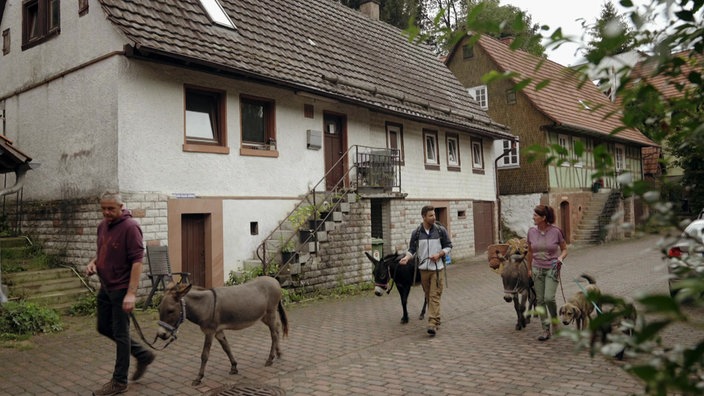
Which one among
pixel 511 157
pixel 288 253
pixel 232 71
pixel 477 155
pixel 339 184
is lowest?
pixel 288 253

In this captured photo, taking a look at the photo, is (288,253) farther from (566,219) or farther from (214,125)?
(566,219)

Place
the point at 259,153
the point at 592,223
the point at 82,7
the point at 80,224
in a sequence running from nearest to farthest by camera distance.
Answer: the point at 80,224, the point at 82,7, the point at 259,153, the point at 592,223

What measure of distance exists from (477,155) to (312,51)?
9659 mm

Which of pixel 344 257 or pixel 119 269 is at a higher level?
pixel 119 269

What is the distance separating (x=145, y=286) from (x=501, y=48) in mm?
23611

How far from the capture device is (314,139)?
15016mm

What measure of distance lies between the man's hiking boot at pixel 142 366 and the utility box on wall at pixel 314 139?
9346 mm

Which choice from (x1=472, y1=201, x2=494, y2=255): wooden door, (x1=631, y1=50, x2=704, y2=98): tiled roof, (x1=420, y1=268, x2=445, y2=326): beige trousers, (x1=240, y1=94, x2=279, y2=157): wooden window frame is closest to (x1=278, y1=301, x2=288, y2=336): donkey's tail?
(x1=420, y1=268, x2=445, y2=326): beige trousers

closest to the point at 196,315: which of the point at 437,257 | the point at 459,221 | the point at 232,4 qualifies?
the point at 437,257

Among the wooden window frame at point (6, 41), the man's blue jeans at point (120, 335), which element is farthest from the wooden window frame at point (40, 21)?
the man's blue jeans at point (120, 335)

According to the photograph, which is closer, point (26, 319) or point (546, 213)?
point (546, 213)

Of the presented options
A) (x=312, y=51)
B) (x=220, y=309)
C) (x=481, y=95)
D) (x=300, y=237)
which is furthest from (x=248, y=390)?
(x=481, y=95)

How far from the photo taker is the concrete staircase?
25812 mm

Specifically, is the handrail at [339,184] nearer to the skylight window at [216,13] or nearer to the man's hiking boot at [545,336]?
the skylight window at [216,13]
